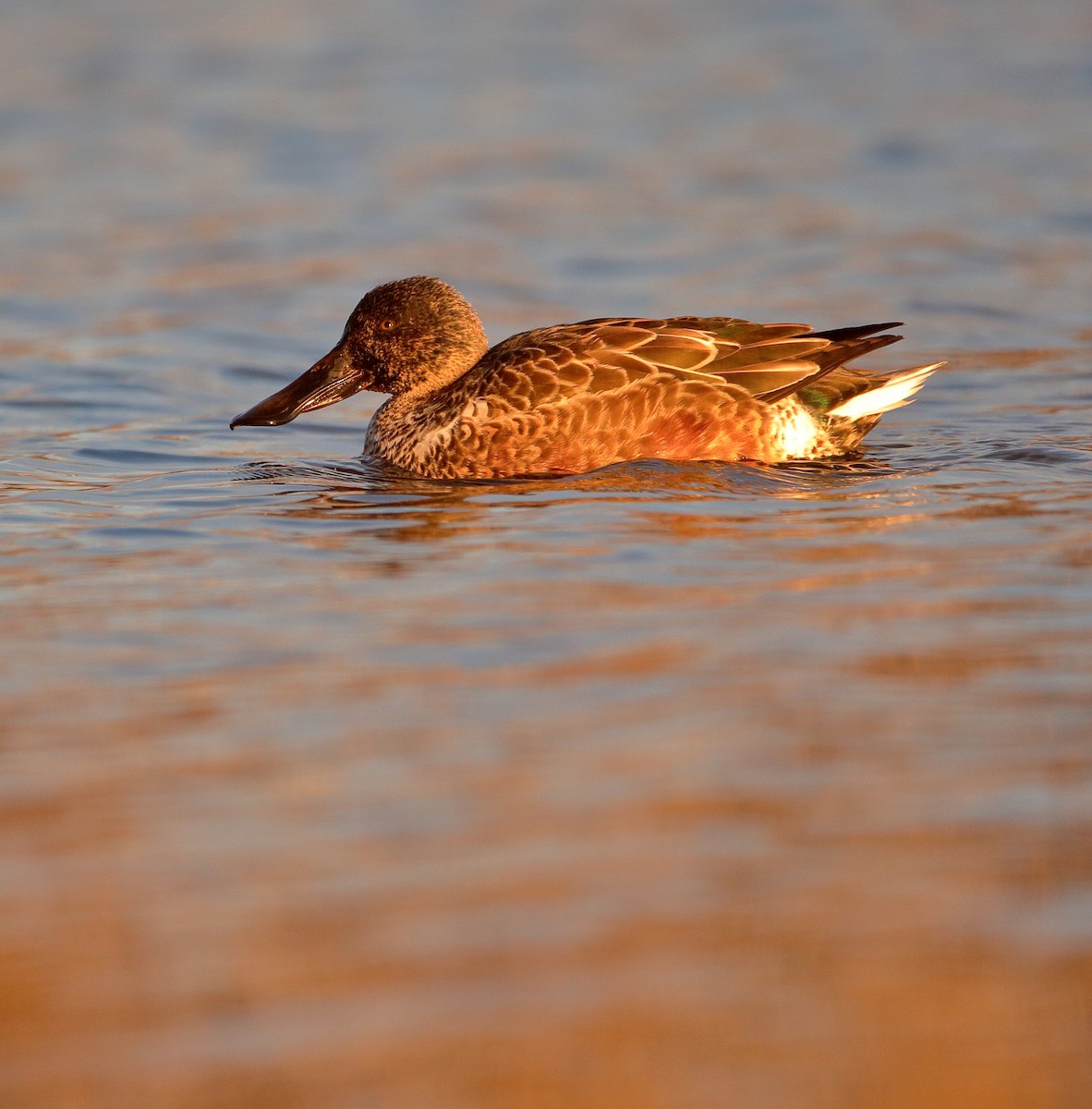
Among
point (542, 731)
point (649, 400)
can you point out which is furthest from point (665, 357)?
point (542, 731)

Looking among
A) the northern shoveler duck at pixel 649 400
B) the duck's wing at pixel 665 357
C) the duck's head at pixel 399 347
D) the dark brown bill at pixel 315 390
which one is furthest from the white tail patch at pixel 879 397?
the dark brown bill at pixel 315 390

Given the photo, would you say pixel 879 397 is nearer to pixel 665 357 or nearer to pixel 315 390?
pixel 665 357

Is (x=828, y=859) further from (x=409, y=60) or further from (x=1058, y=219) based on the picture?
(x=409, y=60)

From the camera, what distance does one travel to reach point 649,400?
7727 millimetres

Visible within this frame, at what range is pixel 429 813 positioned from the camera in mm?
4004

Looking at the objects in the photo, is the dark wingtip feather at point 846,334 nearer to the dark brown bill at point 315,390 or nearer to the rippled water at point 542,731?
the rippled water at point 542,731

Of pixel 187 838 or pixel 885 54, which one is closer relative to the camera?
pixel 187 838

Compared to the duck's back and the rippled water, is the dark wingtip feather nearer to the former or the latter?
the duck's back

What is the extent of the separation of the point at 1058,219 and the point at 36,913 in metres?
11.3

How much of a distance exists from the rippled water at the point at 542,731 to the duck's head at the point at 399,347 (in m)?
0.29

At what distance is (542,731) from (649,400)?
346 cm

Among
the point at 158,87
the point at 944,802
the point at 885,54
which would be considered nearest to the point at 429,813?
the point at 944,802

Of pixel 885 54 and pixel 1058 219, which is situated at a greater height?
pixel 885 54

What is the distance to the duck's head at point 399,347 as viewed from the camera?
8.55 metres
